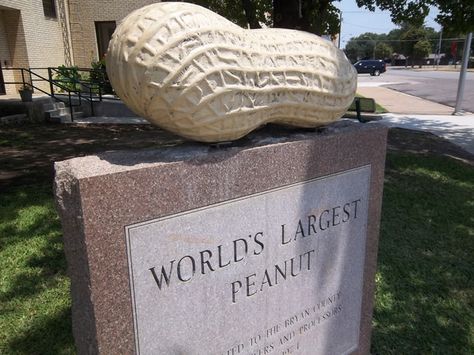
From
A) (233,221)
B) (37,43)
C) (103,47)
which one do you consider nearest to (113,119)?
(37,43)

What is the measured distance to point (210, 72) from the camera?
1.75 m

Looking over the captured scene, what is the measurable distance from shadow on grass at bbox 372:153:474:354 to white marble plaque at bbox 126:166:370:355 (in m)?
0.62

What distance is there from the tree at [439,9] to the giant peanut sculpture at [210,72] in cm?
608

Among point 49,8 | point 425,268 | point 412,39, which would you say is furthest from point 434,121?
point 412,39

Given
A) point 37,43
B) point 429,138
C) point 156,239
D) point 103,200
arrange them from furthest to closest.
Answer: point 37,43
point 429,138
point 156,239
point 103,200

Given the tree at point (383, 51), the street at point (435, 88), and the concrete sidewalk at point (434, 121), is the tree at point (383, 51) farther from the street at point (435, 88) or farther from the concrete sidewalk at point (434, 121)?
the concrete sidewalk at point (434, 121)

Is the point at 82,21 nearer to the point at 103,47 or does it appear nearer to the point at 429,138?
the point at 103,47

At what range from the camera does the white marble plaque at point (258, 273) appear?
6.09ft

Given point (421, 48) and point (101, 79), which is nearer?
point (101, 79)

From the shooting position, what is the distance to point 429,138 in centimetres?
977

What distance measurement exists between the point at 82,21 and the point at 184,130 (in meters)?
18.9

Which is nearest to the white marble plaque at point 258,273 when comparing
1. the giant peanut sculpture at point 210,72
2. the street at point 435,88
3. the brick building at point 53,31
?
the giant peanut sculpture at point 210,72

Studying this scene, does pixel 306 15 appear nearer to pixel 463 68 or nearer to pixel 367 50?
pixel 463 68

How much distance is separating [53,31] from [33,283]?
1637cm
